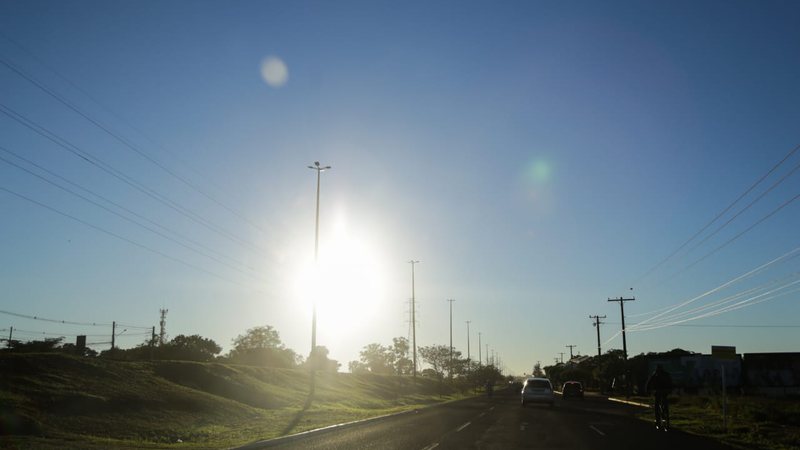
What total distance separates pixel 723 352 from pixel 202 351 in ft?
221

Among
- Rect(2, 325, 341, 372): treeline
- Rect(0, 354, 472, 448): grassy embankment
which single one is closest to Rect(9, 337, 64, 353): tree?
Rect(2, 325, 341, 372): treeline

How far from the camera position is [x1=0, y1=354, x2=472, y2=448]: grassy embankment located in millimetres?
17375

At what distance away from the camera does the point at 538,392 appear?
121ft

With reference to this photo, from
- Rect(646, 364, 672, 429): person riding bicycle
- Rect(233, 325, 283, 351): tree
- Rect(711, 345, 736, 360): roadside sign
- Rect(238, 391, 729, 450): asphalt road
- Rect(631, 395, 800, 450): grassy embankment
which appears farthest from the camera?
Rect(233, 325, 283, 351): tree

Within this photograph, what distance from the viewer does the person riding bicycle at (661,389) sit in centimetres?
1900

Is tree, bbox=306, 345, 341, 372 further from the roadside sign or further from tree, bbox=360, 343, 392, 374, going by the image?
the roadside sign

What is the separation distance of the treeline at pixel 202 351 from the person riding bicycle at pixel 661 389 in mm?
19759

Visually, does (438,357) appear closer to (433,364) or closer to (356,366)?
(433,364)

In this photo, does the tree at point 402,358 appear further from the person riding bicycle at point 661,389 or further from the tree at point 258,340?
the person riding bicycle at point 661,389

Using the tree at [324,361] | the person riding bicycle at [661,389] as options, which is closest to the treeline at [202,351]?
the tree at [324,361]

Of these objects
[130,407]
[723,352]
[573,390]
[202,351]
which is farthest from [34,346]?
[723,352]

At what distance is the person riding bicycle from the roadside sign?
2.87m

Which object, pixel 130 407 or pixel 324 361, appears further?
pixel 324 361

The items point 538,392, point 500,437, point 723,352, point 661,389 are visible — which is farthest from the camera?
point 538,392
